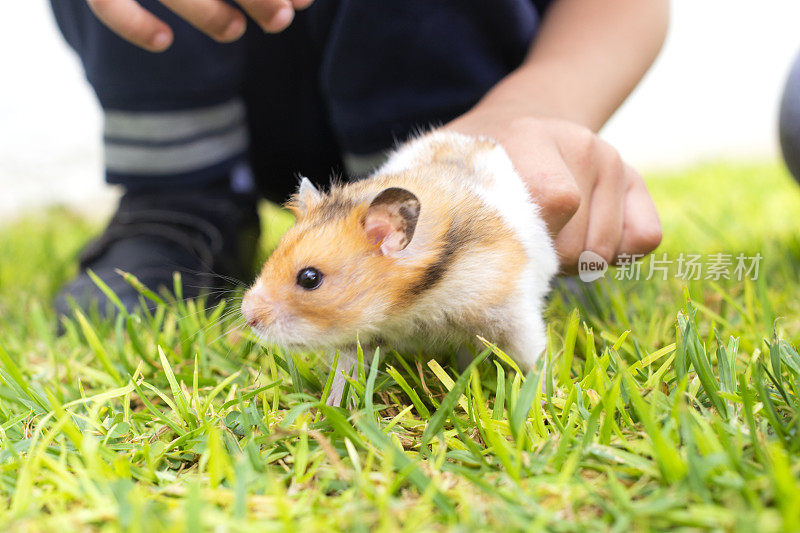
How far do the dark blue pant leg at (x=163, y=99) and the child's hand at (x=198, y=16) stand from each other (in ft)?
3.00

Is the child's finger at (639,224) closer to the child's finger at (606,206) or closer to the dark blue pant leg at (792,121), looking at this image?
the child's finger at (606,206)

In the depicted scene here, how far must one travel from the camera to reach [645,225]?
2.30 meters

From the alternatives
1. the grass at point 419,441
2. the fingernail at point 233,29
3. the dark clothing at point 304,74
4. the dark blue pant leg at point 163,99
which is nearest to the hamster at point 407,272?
the grass at point 419,441

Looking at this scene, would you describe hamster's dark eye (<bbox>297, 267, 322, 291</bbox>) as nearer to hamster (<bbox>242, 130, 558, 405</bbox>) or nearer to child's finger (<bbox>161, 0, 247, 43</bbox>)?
hamster (<bbox>242, 130, 558, 405</bbox>)

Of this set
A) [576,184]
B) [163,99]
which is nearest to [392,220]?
[576,184]

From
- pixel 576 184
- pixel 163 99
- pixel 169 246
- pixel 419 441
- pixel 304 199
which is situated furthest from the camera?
pixel 163 99

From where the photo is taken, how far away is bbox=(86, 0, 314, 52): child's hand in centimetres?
199

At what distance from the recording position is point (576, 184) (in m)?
2.10

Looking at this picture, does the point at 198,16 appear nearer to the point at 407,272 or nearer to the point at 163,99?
the point at 407,272

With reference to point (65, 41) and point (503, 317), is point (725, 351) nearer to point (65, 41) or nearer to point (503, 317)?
point (503, 317)

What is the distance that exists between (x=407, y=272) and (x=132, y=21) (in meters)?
1.27

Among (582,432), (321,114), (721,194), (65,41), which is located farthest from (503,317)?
(721,194)

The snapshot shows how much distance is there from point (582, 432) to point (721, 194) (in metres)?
4.44

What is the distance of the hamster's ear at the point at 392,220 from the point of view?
1.66 meters
